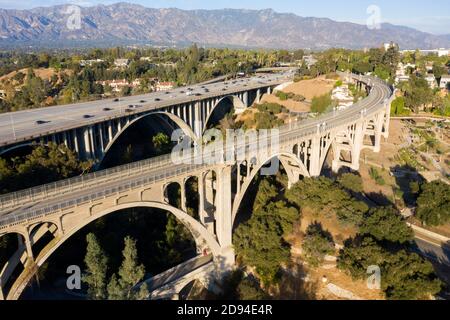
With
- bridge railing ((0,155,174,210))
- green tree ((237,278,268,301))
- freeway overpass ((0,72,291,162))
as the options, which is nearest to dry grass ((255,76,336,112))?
freeway overpass ((0,72,291,162))

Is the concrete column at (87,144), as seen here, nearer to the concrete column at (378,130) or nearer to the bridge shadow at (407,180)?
the bridge shadow at (407,180)

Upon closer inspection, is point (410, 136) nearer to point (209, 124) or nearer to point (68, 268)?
point (209, 124)

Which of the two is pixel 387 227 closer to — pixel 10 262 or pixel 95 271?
pixel 95 271

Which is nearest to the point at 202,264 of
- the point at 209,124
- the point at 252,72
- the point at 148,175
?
the point at 148,175

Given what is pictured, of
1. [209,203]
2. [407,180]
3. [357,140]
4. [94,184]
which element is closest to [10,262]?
[94,184]

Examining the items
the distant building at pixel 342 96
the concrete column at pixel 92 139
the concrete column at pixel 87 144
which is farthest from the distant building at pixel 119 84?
the concrete column at pixel 87 144

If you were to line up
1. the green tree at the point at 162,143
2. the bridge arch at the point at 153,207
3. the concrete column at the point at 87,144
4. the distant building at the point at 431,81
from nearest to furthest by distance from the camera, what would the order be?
the bridge arch at the point at 153,207 → the concrete column at the point at 87,144 → the green tree at the point at 162,143 → the distant building at the point at 431,81
